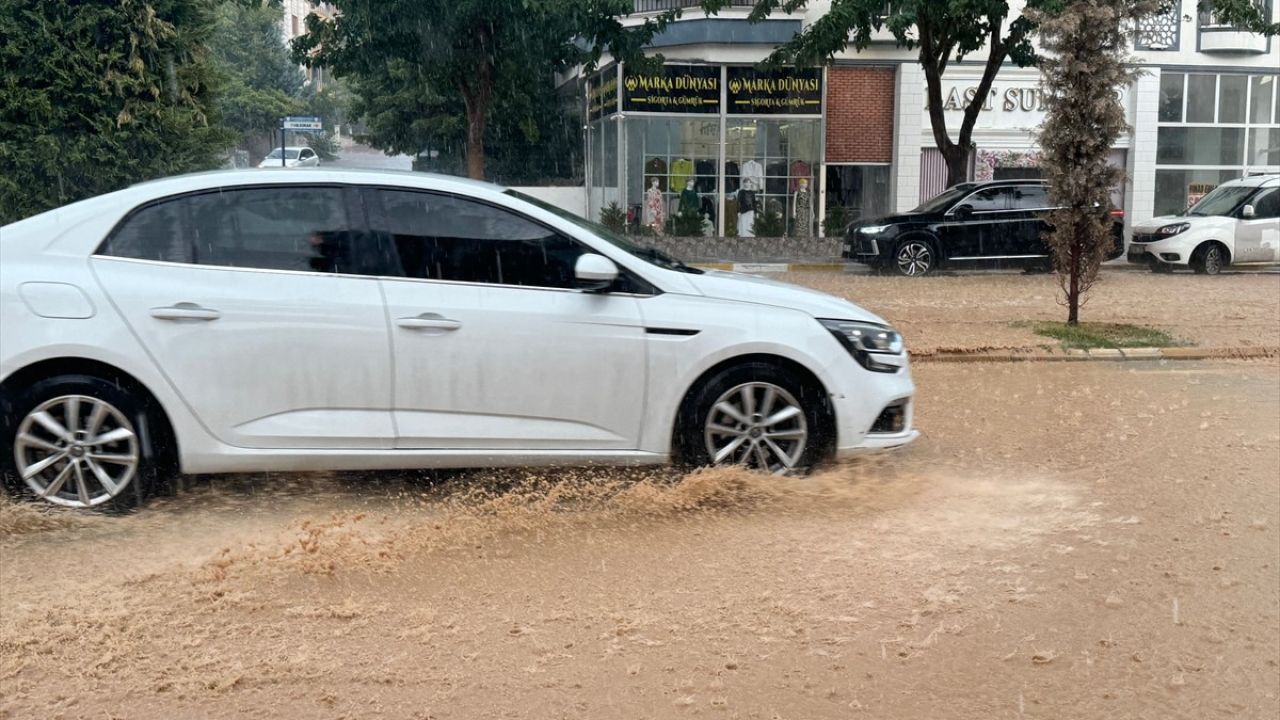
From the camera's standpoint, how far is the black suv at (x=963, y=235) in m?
21.8

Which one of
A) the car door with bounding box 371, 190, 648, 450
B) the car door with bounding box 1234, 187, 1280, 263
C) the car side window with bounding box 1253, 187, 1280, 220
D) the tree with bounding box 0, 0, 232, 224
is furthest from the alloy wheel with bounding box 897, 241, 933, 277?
the car door with bounding box 371, 190, 648, 450

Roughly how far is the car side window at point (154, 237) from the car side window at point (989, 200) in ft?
58.5

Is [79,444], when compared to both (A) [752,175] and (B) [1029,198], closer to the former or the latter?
(B) [1029,198]

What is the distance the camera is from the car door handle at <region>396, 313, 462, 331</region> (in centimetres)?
595

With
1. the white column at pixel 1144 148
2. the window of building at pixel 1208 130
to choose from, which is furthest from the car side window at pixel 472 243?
the window of building at pixel 1208 130

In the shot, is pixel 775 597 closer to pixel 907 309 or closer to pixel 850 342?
pixel 850 342

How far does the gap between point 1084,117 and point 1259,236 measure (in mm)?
11312

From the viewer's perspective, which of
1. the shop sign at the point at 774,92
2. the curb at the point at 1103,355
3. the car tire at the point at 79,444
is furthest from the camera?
the shop sign at the point at 774,92

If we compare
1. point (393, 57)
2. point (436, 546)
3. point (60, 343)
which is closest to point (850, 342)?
point (436, 546)

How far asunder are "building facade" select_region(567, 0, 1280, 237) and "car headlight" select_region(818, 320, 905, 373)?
21.1m

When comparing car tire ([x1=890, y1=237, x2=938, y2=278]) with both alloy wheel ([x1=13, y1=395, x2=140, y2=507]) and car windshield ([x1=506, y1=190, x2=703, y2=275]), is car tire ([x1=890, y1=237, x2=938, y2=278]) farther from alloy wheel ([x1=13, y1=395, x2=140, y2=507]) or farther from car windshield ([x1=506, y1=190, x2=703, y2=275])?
alloy wheel ([x1=13, y1=395, x2=140, y2=507])

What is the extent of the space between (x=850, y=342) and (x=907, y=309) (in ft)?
31.7

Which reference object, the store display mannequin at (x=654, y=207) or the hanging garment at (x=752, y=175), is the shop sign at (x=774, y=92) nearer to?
the hanging garment at (x=752, y=175)

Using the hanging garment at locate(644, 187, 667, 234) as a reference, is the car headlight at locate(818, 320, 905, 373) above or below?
below
